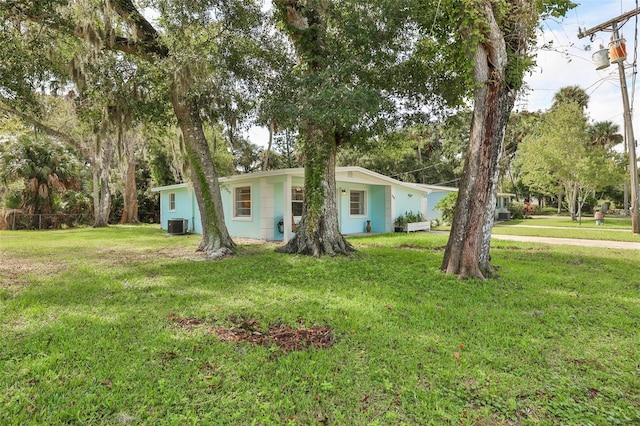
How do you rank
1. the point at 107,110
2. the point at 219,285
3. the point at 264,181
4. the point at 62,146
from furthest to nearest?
the point at 62,146 < the point at 264,181 < the point at 107,110 < the point at 219,285

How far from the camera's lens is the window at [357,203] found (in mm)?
14758

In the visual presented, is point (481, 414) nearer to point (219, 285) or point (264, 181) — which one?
point (219, 285)

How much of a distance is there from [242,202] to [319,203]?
6014 mm

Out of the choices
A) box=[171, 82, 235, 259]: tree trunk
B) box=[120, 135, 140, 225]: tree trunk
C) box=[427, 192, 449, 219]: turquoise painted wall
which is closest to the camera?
box=[171, 82, 235, 259]: tree trunk

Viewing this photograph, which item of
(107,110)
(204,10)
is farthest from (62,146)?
(204,10)

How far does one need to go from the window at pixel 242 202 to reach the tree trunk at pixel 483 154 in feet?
29.0

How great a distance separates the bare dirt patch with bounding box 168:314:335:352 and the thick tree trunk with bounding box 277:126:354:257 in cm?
437

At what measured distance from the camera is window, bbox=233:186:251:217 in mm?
13133

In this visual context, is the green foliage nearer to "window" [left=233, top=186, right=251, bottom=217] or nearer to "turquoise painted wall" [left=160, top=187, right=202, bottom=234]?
"window" [left=233, top=186, right=251, bottom=217]

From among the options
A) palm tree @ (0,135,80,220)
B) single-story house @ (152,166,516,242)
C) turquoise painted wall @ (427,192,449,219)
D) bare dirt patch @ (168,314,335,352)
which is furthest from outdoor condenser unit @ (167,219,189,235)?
turquoise painted wall @ (427,192,449,219)

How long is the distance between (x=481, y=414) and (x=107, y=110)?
9468 millimetres

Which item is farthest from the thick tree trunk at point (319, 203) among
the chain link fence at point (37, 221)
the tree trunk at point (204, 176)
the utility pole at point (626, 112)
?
the chain link fence at point (37, 221)

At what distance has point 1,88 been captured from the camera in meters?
6.75

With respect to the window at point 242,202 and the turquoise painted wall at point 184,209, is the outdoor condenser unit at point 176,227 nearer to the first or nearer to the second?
the turquoise painted wall at point 184,209
